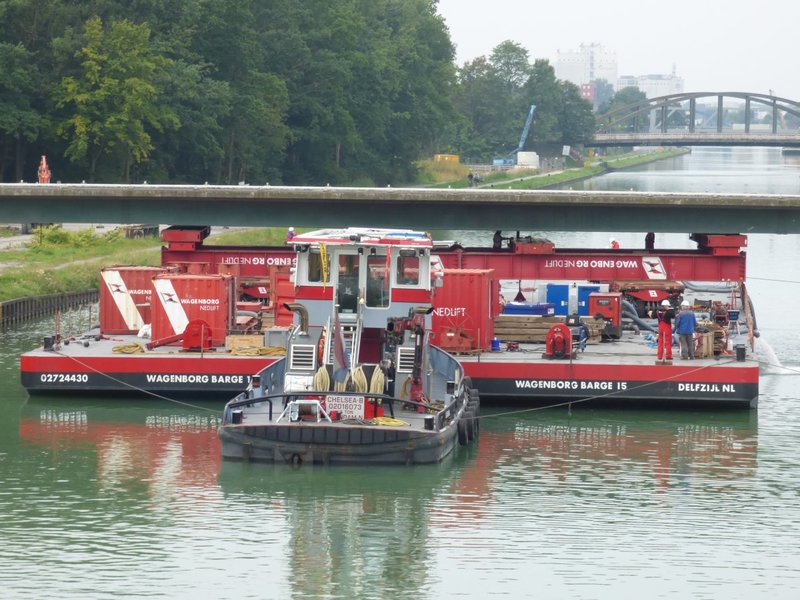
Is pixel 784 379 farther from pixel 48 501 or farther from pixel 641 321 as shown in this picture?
pixel 48 501

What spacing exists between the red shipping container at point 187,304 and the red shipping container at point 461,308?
5.57 meters

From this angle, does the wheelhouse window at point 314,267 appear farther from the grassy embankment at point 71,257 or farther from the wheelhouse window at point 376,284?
the grassy embankment at point 71,257

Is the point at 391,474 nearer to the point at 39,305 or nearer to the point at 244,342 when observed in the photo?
the point at 244,342

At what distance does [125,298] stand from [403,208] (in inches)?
455

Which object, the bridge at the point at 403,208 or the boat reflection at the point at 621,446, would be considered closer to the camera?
the boat reflection at the point at 621,446

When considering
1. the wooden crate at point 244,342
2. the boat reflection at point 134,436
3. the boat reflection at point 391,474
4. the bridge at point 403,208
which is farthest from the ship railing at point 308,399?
the bridge at point 403,208

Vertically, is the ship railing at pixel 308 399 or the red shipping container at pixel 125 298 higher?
the red shipping container at pixel 125 298

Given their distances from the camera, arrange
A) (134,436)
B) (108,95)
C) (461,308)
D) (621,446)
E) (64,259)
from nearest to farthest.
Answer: (621,446) < (134,436) < (461,308) < (64,259) < (108,95)

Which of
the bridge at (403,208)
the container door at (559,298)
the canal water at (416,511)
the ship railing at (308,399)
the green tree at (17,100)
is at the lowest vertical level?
the canal water at (416,511)

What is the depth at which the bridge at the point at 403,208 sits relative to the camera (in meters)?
47.5

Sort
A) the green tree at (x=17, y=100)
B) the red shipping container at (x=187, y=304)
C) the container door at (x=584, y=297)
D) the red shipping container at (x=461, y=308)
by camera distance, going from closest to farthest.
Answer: the red shipping container at (x=461, y=308)
the red shipping container at (x=187, y=304)
the container door at (x=584, y=297)
the green tree at (x=17, y=100)

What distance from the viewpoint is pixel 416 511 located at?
27641mm

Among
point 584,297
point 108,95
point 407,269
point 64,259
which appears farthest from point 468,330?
point 108,95

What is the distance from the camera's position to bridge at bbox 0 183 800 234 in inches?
1871
